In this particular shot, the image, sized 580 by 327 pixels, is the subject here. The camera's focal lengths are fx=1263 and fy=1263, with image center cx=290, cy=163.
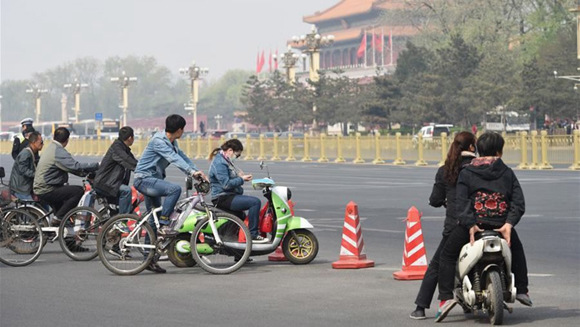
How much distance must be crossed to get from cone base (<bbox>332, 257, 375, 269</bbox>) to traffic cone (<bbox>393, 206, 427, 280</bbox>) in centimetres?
96

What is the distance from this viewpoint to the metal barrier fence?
41.4m

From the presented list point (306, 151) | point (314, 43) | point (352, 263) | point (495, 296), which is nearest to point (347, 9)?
point (314, 43)

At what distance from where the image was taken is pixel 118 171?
14297mm

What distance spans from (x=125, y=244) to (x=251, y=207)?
4.84ft

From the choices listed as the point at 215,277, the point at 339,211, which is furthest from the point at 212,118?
the point at 215,277

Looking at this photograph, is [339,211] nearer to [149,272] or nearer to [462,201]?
[149,272]

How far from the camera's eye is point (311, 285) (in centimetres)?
1172

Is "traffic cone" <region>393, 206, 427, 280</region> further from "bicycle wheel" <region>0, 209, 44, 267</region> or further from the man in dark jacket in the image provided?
"bicycle wheel" <region>0, 209, 44, 267</region>

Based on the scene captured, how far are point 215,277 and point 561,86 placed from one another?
4639 centimetres

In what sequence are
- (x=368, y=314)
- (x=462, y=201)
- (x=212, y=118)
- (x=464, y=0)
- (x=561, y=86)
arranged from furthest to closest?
(x=212, y=118)
(x=464, y=0)
(x=561, y=86)
(x=368, y=314)
(x=462, y=201)

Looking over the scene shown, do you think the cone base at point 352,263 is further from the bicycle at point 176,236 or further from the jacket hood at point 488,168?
the jacket hood at point 488,168

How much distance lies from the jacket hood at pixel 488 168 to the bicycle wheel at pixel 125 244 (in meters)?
4.62

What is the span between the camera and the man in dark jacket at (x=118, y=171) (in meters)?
14.1

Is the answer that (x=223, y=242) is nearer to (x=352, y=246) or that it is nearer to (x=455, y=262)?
(x=352, y=246)
